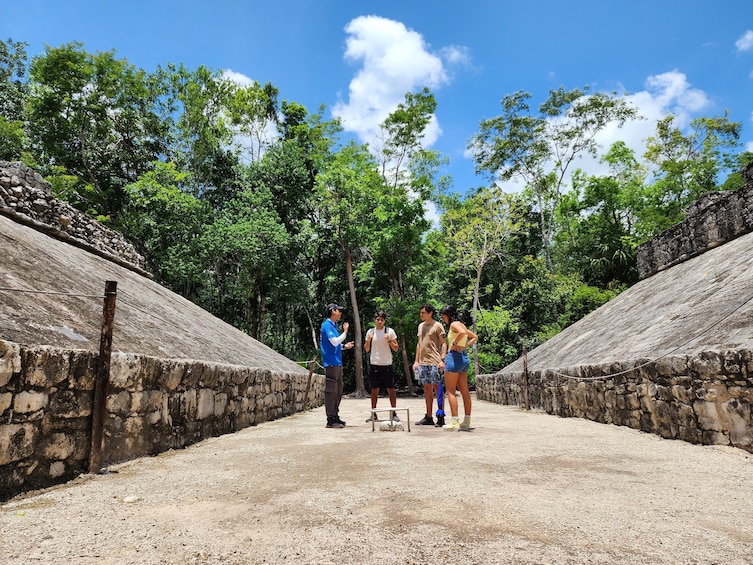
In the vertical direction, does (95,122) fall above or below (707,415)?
above

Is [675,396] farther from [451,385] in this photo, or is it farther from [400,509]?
[400,509]

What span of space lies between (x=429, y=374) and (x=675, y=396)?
9.23 ft

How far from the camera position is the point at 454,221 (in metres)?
25.3

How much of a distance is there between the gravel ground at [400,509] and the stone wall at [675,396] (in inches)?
9.6

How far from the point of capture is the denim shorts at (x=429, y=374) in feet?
20.5

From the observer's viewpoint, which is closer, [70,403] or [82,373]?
[70,403]

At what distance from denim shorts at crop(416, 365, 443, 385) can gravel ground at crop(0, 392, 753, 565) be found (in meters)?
2.17

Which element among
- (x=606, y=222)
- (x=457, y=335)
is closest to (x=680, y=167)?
(x=606, y=222)

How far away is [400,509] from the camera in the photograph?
7.73 feet

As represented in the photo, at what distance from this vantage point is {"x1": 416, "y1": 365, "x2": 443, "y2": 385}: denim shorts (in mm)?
6258

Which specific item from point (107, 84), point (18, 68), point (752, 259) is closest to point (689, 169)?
point (752, 259)

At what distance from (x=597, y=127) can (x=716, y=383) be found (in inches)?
1041

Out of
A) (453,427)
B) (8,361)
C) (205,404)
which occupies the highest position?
(8,361)

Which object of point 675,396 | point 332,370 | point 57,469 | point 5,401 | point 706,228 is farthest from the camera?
point 706,228
